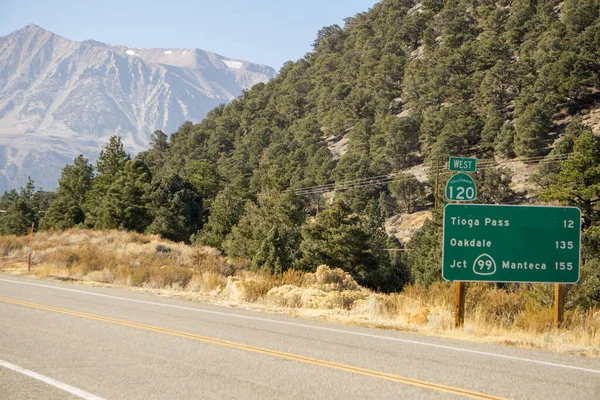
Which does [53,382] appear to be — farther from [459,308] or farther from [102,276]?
[102,276]

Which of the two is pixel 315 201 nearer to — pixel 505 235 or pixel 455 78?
pixel 455 78

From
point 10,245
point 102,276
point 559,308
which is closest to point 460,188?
point 559,308

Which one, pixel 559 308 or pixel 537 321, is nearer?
pixel 537 321

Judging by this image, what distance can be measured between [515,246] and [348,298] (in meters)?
6.25

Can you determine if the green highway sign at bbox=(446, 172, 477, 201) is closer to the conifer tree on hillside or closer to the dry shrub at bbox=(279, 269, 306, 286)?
the dry shrub at bbox=(279, 269, 306, 286)

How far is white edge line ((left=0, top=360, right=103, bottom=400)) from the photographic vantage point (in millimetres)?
5871

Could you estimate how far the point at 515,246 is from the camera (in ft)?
40.9

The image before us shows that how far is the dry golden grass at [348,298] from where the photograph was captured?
11.4 metres

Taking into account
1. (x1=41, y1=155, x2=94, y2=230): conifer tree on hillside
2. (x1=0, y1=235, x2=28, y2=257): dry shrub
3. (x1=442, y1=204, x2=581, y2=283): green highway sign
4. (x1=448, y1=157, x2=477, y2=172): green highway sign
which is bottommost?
(x1=0, y1=235, x2=28, y2=257): dry shrub

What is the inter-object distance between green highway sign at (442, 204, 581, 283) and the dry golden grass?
0.92 meters

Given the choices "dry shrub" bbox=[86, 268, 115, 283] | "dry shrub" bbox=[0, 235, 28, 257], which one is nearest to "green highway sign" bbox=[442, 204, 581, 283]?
"dry shrub" bbox=[86, 268, 115, 283]

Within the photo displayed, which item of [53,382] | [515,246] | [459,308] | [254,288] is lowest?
[53,382]

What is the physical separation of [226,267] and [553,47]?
97.5 m

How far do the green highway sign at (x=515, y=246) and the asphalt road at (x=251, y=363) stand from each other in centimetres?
273
